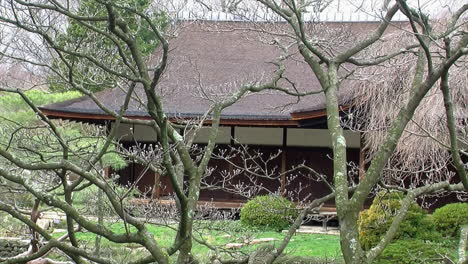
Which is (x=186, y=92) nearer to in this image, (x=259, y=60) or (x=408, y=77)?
(x=259, y=60)

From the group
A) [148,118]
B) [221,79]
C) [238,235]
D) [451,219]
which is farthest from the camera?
[221,79]

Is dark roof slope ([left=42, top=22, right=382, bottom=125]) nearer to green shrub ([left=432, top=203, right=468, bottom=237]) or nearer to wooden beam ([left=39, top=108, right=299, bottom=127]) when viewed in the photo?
wooden beam ([left=39, top=108, right=299, bottom=127])

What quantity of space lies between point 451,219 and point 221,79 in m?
7.67

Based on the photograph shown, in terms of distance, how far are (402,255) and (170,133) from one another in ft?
19.0

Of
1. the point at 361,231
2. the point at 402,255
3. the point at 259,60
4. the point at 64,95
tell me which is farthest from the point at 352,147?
the point at 64,95

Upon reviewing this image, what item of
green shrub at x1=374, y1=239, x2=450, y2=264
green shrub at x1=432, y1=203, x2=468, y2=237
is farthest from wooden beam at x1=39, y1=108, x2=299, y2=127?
green shrub at x1=374, y1=239, x2=450, y2=264

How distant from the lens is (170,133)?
151 inches

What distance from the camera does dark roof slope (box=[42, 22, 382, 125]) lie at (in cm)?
1392

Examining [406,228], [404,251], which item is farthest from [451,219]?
[404,251]

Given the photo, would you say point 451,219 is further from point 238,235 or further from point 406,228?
point 238,235

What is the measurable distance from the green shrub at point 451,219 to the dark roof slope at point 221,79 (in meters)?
3.01

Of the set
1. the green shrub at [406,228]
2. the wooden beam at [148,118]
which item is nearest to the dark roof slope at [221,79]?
the wooden beam at [148,118]

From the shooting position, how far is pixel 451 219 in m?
10.5

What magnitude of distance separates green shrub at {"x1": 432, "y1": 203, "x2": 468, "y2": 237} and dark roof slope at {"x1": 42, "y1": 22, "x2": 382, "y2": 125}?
3008 mm
